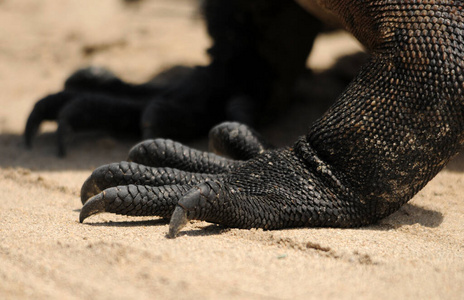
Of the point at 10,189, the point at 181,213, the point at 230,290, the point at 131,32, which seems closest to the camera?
the point at 230,290

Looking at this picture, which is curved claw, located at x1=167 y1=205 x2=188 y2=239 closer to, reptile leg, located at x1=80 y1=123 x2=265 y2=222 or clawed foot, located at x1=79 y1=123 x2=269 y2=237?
clawed foot, located at x1=79 y1=123 x2=269 y2=237

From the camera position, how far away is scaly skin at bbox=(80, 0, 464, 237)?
2.15m

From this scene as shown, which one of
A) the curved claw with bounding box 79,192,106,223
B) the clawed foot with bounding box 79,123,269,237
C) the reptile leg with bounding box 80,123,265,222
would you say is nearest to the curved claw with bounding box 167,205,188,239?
the clawed foot with bounding box 79,123,269,237

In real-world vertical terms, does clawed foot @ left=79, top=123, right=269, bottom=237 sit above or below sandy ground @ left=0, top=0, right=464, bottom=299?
above

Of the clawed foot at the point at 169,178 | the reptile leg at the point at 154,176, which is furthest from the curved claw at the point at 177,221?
the reptile leg at the point at 154,176

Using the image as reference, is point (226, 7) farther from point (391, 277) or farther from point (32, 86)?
point (391, 277)

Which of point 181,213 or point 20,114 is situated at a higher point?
point 20,114

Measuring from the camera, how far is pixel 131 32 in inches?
254

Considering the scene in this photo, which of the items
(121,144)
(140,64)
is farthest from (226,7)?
(140,64)

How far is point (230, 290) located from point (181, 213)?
48cm

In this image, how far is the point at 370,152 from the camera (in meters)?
2.20

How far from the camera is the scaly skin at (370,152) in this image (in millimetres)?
2146

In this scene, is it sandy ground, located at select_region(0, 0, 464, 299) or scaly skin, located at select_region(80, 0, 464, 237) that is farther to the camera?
scaly skin, located at select_region(80, 0, 464, 237)

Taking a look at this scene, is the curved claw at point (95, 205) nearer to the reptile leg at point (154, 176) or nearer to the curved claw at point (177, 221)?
the reptile leg at point (154, 176)
